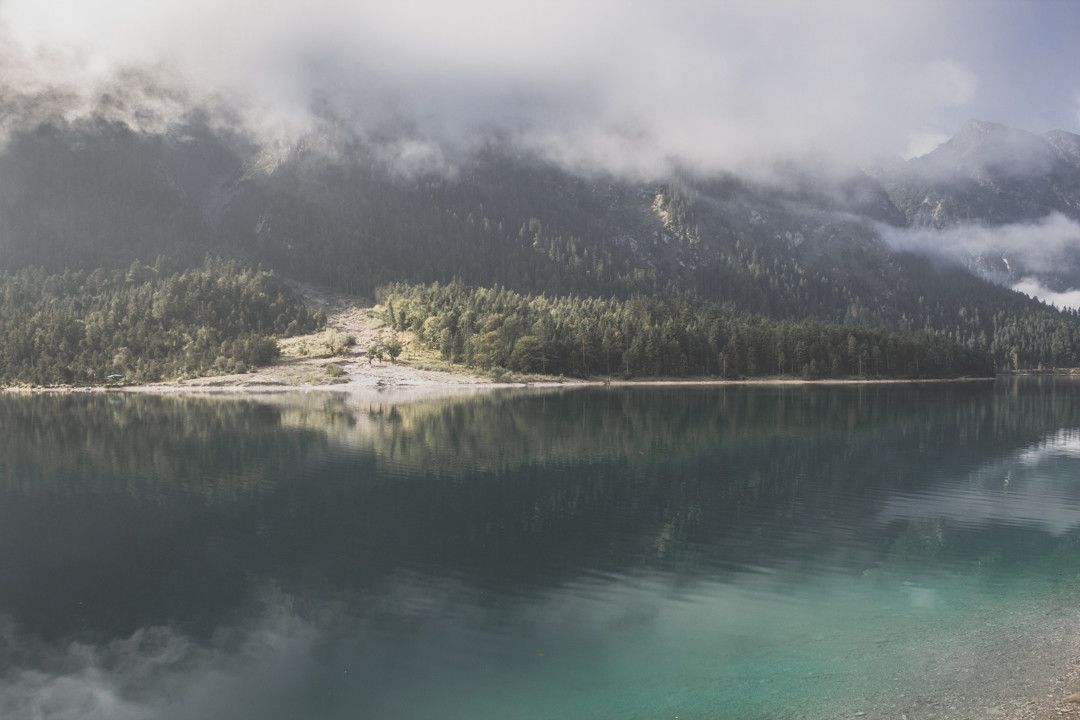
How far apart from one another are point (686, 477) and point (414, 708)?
3853cm

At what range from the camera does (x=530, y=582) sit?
2962 centimetres

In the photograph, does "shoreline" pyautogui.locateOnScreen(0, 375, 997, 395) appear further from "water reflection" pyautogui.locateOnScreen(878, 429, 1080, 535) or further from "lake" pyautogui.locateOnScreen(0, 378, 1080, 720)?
"water reflection" pyautogui.locateOnScreen(878, 429, 1080, 535)

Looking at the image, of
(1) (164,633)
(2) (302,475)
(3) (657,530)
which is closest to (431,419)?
(2) (302,475)

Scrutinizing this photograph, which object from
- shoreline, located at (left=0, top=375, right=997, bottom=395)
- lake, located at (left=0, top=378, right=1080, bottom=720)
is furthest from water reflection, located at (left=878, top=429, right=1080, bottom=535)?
shoreline, located at (left=0, top=375, right=997, bottom=395)

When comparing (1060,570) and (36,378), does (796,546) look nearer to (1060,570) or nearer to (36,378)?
(1060,570)

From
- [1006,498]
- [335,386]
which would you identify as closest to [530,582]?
[1006,498]

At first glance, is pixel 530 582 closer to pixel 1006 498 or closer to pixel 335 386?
pixel 1006 498

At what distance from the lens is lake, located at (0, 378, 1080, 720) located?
20250 mm

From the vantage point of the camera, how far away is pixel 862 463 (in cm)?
6291

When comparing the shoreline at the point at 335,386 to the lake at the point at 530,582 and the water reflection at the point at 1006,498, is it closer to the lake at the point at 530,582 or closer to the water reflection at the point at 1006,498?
the lake at the point at 530,582

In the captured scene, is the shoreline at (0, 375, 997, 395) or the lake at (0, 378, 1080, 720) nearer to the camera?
the lake at (0, 378, 1080, 720)

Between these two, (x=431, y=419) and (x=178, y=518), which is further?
(x=431, y=419)

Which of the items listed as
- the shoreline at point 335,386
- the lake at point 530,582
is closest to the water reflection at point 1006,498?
the lake at point 530,582

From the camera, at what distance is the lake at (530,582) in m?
20.2
